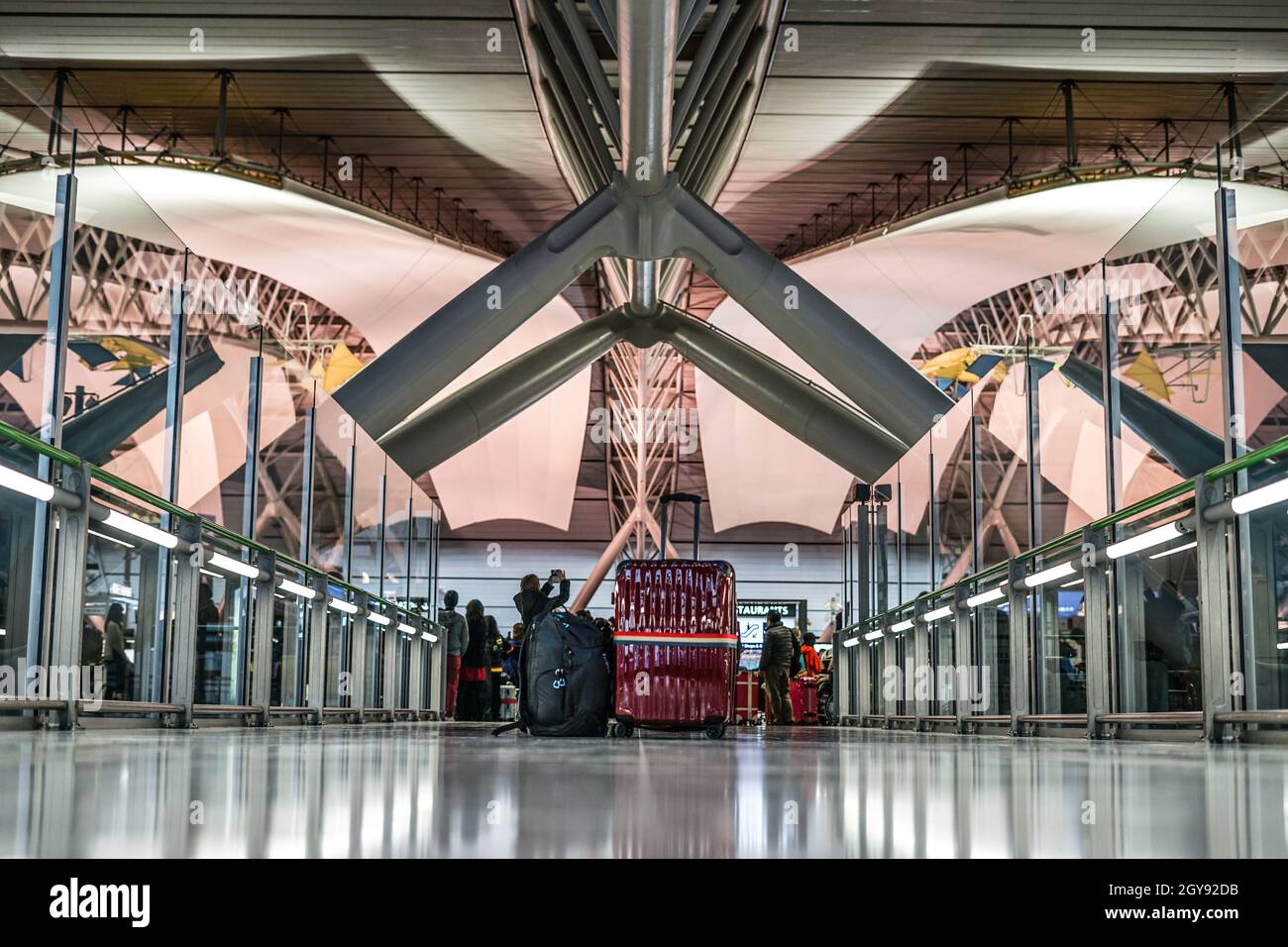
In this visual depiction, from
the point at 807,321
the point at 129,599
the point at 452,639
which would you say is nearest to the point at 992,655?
the point at 807,321

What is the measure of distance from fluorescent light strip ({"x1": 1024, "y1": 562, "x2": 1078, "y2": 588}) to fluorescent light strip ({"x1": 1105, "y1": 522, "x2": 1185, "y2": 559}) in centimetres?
60

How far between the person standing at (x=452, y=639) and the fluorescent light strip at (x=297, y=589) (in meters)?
6.17

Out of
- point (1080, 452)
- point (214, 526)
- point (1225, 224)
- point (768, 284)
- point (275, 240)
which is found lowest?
point (214, 526)

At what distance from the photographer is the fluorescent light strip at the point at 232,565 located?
28.9 ft

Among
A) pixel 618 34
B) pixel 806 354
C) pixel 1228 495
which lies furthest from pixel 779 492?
pixel 1228 495

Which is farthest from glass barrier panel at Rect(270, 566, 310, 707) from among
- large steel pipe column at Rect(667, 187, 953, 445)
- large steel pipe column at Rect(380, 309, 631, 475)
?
large steel pipe column at Rect(667, 187, 953, 445)

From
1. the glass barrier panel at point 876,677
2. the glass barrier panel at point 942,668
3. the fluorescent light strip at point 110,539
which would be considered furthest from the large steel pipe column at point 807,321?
the fluorescent light strip at point 110,539

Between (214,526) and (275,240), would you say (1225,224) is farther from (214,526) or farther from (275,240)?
(275,240)

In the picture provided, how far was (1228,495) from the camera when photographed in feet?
21.5

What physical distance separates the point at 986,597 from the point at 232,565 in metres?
6.66

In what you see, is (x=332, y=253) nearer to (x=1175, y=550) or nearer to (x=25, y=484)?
(x=25, y=484)

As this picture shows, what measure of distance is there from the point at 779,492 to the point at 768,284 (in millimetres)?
22850

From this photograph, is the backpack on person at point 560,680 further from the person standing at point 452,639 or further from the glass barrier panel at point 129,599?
the person standing at point 452,639

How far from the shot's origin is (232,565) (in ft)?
30.6
